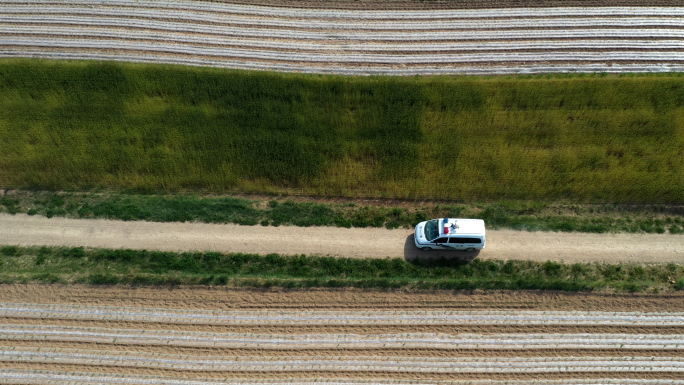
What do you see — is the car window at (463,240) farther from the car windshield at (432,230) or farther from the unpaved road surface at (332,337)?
the unpaved road surface at (332,337)

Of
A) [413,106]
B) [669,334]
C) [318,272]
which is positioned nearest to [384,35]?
[413,106]

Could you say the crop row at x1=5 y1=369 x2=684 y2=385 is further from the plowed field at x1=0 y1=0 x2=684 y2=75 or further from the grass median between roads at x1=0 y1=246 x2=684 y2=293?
the plowed field at x1=0 y1=0 x2=684 y2=75

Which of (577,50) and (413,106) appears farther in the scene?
(577,50)

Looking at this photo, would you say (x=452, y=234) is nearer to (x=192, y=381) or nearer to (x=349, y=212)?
(x=349, y=212)

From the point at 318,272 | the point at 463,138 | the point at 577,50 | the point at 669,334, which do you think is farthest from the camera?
the point at 577,50

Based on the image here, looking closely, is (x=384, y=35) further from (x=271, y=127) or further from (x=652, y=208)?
(x=652, y=208)

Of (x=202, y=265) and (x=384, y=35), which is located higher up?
(x=384, y=35)

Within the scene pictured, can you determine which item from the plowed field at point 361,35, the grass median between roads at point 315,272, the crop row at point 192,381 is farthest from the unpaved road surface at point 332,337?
the plowed field at point 361,35
